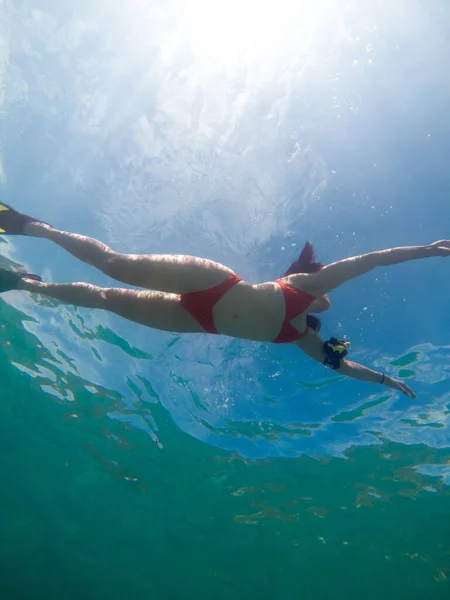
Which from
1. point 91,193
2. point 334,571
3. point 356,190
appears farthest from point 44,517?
point 356,190

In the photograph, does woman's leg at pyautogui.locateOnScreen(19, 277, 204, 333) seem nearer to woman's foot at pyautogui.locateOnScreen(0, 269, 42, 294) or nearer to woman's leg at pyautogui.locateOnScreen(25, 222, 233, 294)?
woman's leg at pyautogui.locateOnScreen(25, 222, 233, 294)

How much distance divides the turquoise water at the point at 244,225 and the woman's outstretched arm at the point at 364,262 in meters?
3.45

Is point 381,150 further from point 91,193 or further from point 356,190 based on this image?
point 91,193

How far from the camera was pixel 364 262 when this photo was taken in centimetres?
402

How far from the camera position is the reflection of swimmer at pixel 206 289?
12.3 feet

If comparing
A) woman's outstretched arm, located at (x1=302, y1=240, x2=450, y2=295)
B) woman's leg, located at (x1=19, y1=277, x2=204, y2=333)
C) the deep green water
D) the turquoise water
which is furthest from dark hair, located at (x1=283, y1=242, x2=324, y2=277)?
the deep green water

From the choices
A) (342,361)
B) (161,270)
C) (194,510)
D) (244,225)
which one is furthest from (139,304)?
(194,510)

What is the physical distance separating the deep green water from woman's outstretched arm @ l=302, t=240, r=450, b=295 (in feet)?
33.1

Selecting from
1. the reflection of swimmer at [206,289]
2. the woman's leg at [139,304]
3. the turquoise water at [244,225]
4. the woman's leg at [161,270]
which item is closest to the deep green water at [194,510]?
the turquoise water at [244,225]

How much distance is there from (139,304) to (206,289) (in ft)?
2.68

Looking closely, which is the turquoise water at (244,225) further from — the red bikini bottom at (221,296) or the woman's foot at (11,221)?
the red bikini bottom at (221,296)

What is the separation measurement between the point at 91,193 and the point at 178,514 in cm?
1605

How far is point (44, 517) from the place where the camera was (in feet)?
68.2

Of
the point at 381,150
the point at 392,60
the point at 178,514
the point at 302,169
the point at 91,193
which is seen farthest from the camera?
the point at 178,514
